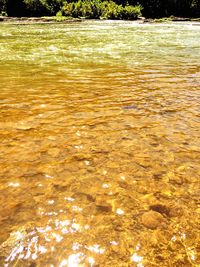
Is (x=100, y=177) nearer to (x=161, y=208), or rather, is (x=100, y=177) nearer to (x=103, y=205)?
(x=103, y=205)

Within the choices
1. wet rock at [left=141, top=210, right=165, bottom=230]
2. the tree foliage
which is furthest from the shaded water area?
the tree foliage

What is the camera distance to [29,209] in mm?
2137

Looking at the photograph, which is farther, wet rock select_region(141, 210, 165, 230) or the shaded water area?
wet rock select_region(141, 210, 165, 230)

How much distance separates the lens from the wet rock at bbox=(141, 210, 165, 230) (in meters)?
2.02

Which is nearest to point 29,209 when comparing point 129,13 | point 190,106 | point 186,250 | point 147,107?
point 186,250

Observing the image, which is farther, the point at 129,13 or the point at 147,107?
the point at 129,13

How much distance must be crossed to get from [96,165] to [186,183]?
877mm

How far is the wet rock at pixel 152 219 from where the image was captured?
6.61ft

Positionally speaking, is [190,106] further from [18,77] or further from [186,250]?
[18,77]

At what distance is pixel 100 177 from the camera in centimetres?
256

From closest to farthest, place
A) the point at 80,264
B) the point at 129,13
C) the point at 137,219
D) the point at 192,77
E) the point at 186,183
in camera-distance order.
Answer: the point at 80,264 < the point at 137,219 < the point at 186,183 < the point at 192,77 < the point at 129,13

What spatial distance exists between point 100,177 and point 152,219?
672 millimetres

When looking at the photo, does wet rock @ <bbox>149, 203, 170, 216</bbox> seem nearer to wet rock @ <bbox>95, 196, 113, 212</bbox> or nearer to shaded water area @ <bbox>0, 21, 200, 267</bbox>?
shaded water area @ <bbox>0, 21, 200, 267</bbox>

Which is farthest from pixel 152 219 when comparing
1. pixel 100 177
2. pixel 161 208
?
pixel 100 177
